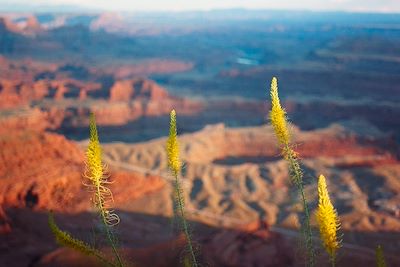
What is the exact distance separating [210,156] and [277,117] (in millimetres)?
48595

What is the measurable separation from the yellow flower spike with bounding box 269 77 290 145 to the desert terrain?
7063mm

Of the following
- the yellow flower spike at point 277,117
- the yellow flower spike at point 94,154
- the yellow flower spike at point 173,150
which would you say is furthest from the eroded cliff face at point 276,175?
the yellow flower spike at point 94,154

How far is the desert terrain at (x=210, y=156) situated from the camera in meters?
30.1

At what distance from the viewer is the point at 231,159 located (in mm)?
60812

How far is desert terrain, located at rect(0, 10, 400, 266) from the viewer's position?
30.1m

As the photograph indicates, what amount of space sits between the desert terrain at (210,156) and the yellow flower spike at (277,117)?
7.06 m

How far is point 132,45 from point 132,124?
8604cm

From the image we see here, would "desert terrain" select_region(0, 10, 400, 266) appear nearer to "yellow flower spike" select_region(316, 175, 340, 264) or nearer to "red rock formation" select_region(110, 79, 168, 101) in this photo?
"red rock formation" select_region(110, 79, 168, 101)

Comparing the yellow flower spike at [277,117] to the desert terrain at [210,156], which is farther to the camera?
the desert terrain at [210,156]

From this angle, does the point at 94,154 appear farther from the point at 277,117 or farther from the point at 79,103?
the point at 79,103

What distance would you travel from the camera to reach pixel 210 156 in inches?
2367

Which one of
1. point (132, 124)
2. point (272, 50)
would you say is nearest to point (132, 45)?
point (272, 50)

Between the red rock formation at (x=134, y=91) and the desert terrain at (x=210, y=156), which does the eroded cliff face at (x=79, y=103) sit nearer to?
the red rock formation at (x=134, y=91)

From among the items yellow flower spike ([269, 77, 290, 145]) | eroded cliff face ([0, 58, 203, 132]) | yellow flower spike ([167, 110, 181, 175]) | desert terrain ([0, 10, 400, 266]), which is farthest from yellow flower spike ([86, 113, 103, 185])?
eroded cliff face ([0, 58, 203, 132])
